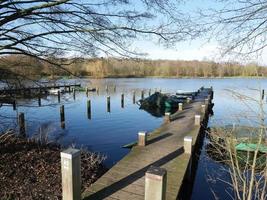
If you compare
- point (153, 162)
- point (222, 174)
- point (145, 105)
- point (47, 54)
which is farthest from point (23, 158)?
point (145, 105)

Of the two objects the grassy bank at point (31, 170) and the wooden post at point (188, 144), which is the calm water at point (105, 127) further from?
the grassy bank at point (31, 170)

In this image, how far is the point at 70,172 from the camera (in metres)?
5.14

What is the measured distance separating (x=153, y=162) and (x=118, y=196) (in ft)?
8.40

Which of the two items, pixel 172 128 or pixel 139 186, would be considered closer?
pixel 139 186

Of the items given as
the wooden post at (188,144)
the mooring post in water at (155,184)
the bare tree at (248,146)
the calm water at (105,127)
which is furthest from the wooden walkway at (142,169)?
the bare tree at (248,146)

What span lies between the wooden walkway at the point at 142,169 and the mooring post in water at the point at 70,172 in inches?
35.5

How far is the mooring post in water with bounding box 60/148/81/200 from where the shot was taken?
514 cm

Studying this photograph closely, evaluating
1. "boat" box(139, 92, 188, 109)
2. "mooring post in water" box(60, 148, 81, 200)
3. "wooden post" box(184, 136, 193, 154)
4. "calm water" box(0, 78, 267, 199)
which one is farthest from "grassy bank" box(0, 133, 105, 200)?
"boat" box(139, 92, 188, 109)

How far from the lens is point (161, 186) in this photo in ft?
14.6

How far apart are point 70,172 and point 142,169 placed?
3.12 m

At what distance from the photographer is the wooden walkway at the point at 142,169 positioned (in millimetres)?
6305

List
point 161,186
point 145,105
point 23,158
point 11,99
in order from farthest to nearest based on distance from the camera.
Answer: point 145,105 → point 23,158 → point 11,99 → point 161,186

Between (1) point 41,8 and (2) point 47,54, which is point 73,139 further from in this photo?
(1) point 41,8

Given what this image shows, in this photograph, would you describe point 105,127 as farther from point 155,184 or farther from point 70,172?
point 155,184
